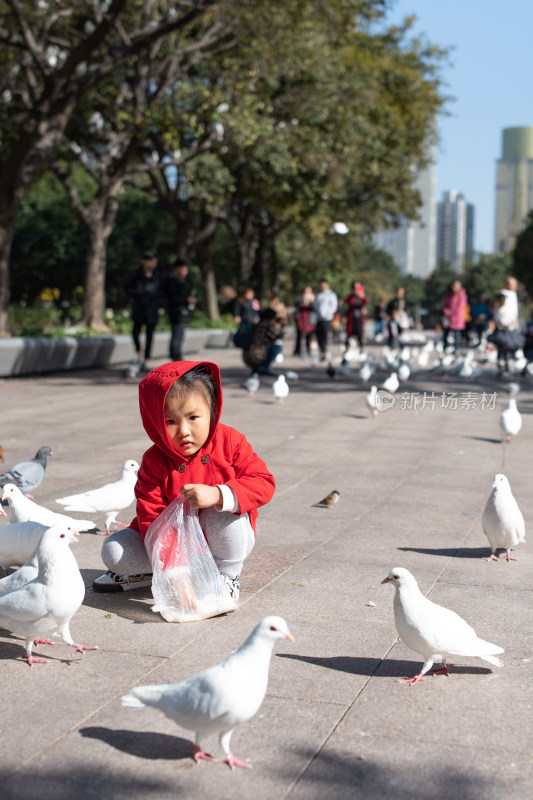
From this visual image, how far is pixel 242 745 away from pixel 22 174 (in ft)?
47.2

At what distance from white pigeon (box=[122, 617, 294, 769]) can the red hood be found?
4.17 feet

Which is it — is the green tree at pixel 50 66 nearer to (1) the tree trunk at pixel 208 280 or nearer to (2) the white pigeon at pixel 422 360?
(2) the white pigeon at pixel 422 360

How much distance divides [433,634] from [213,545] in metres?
1.07

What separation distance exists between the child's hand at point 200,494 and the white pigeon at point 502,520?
188 cm

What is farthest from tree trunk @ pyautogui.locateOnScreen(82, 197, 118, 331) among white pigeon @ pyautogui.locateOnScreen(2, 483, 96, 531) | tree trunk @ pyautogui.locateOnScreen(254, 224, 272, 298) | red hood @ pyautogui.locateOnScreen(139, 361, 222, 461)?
red hood @ pyautogui.locateOnScreen(139, 361, 222, 461)

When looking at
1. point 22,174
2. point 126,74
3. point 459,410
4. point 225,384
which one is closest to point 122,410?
point 225,384

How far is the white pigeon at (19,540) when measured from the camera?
3926mm

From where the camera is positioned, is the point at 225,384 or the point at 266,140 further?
the point at 266,140

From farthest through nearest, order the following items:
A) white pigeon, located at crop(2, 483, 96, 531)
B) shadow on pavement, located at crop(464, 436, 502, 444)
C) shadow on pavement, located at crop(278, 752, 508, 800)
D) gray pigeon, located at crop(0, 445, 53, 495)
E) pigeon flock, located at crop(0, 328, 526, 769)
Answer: shadow on pavement, located at crop(464, 436, 502, 444)
gray pigeon, located at crop(0, 445, 53, 495)
white pigeon, located at crop(2, 483, 96, 531)
pigeon flock, located at crop(0, 328, 526, 769)
shadow on pavement, located at crop(278, 752, 508, 800)

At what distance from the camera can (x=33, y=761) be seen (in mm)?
2605

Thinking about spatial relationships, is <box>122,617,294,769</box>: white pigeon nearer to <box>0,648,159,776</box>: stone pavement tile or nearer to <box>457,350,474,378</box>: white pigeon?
<box>0,648,159,776</box>: stone pavement tile

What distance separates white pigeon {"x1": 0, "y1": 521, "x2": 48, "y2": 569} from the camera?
3926 mm

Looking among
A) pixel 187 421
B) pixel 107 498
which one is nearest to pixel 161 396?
pixel 187 421

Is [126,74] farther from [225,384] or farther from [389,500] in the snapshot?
[389,500]
